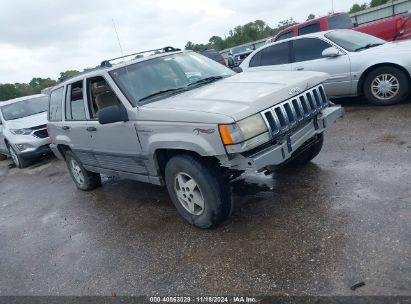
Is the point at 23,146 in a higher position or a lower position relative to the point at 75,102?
lower

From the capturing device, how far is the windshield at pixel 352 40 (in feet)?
23.5

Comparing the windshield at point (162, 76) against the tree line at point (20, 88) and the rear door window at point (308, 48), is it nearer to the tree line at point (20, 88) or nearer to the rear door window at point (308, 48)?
the rear door window at point (308, 48)

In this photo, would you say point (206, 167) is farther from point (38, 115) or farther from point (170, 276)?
point (38, 115)

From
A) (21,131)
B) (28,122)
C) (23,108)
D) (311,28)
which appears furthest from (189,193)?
(311,28)

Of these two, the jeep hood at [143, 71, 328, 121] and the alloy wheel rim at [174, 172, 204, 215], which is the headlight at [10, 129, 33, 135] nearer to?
the jeep hood at [143, 71, 328, 121]

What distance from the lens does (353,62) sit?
6.88 meters

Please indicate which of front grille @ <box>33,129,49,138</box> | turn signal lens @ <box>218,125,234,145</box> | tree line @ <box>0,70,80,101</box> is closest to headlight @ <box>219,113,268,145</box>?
turn signal lens @ <box>218,125,234,145</box>

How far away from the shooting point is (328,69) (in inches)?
283

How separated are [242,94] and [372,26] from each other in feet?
28.5

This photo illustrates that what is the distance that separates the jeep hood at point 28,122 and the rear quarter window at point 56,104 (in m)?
3.53

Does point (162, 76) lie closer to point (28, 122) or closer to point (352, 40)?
point (352, 40)

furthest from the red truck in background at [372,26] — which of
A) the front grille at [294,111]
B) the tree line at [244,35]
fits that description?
the tree line at [244,35]

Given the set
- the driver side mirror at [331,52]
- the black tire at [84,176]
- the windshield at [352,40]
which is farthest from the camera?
the windshield at [352,40]

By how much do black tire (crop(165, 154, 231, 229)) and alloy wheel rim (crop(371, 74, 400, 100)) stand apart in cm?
459
